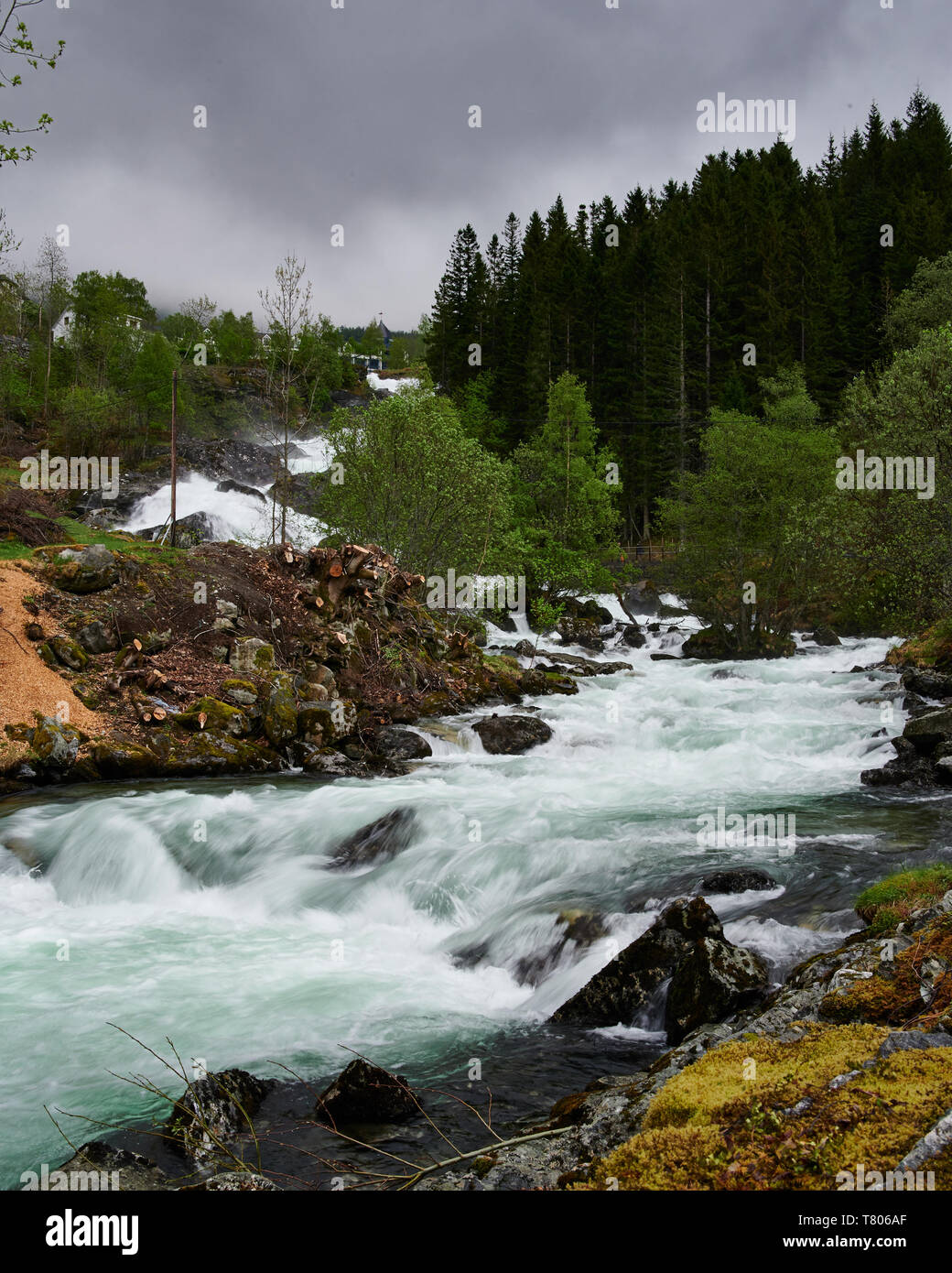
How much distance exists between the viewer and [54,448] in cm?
6519

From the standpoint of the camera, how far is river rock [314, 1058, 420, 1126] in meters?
6.18

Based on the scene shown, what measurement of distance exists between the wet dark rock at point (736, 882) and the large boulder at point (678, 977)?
1.79 m

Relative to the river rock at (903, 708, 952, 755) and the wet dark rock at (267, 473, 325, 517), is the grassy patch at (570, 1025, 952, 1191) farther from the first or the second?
the wet dark rock at (267, 473, 325, 517)

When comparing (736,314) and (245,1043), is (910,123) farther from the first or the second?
(245,1043)

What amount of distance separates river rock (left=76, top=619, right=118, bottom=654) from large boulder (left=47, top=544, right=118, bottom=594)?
1658 mm

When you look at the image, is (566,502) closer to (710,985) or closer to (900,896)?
(900,896)

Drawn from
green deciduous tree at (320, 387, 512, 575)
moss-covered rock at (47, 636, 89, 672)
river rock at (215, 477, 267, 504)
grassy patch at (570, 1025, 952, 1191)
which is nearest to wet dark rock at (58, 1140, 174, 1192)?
grassy patch at (570, 1025, 952, 1191)

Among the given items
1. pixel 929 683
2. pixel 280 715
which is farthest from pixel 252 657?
pixel 929 683

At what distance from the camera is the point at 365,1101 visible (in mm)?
6195

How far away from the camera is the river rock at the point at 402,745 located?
18.3 metres

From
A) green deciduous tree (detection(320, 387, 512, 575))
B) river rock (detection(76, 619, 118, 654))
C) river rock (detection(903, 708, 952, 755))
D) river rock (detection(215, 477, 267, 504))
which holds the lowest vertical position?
river rock (detection(903, 708, 952, 755))

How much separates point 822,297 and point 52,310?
66869 mm

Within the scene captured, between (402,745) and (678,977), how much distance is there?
1170 centimetres

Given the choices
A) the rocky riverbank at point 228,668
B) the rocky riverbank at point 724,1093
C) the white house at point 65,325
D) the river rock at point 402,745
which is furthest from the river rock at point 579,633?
the white house at point 65,325
